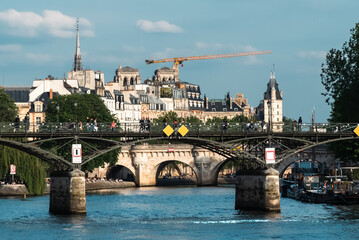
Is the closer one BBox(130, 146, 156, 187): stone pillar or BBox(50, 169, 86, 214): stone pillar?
BBox(50, 169, 86, 214): stone pillar

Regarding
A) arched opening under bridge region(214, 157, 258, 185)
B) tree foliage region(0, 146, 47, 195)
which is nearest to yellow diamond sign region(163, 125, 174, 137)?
tree foliage region(0, 146, 47, 195)

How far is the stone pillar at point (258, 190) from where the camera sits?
271 feet

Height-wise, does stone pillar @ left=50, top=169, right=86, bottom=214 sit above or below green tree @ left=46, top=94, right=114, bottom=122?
below

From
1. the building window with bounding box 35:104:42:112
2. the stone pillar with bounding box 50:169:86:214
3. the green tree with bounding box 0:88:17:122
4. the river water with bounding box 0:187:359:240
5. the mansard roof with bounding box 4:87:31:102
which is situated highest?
the mansard roof with bounding box 4:87:31:102

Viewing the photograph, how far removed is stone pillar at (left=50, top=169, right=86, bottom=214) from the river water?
1.08 meters

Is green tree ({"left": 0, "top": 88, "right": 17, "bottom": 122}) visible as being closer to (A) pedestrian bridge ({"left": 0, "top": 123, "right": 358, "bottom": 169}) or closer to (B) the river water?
(B) the river water

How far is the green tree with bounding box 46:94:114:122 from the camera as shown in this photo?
458 feet

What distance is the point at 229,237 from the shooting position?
68.0 meters

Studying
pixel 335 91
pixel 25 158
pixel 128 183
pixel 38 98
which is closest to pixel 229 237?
pixel 335 91

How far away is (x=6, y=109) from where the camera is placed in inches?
5320

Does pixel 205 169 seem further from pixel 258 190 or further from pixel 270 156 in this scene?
pixel 270 156

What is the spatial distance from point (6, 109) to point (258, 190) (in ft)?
192

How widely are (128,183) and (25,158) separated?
51172 millimetres

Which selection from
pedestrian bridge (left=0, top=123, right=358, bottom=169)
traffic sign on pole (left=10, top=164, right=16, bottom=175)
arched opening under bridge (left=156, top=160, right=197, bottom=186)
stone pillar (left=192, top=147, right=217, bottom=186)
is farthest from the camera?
arched opening under bridge (left=156, top=160, right=197, bottom=186)
